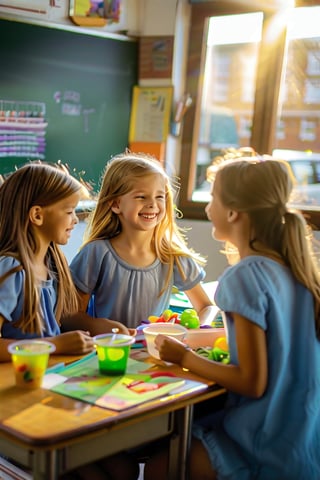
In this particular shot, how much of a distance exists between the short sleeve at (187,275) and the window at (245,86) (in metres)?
1.72

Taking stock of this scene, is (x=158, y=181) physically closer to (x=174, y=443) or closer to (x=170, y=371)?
(x=170, y=371)

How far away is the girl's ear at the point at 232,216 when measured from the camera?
5.81 feet

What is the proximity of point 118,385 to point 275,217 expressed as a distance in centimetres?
61

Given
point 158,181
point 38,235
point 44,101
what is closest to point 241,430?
point 38,235

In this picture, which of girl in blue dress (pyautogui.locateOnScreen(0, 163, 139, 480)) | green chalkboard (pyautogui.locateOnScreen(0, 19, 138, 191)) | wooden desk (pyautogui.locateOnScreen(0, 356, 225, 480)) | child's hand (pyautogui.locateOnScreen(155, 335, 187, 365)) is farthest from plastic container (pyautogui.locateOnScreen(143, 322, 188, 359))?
green chalkboard (pyautogui.locateOnScreen(0, 19, 138, 191))

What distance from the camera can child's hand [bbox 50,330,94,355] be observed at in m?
1.81

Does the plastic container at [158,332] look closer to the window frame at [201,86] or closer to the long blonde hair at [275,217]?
the long blonde hair at [275,217]

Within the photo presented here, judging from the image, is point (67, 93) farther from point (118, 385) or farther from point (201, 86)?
point (118, 385)

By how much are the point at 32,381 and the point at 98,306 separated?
0.88 meters

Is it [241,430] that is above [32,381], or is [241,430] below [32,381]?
below

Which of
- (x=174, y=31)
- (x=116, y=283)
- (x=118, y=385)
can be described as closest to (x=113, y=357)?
(x=118, y=385)

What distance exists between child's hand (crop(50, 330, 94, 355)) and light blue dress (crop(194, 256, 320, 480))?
38 centimetres

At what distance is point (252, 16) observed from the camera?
4.00 metres

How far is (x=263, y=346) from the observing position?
64.2 inches
